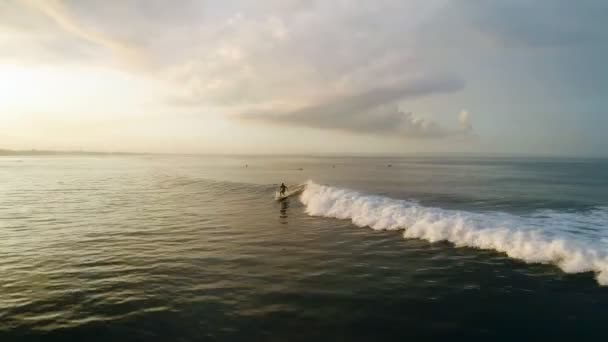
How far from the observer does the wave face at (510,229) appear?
54.2 ft

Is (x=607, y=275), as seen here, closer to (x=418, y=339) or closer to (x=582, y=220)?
(x=418, y=339)

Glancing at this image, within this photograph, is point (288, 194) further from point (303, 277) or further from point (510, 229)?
point (303, 277)

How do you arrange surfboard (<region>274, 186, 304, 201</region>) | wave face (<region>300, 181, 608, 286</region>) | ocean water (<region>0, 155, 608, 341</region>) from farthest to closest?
1. surfboard (<region>274, 186, 304, 201</region>)
2. wave face (<region>300, 181, 608, 286</region>)
3. ocean water (<region>0, 155, 608, 341</region>)

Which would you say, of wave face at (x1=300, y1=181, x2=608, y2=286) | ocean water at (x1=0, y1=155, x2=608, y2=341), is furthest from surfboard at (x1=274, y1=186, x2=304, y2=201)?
ocean water at (x1=0, y1=155, x2=608, y2=341)

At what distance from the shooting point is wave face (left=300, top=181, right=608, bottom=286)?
1652cm

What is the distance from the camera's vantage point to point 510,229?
69.1 feet

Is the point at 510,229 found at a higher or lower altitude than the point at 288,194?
higher

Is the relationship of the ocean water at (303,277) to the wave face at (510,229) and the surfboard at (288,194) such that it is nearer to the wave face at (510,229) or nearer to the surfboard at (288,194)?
the wave face at (510,229)

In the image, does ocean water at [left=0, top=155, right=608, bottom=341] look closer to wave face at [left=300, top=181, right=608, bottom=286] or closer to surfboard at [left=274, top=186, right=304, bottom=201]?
wave face at [left=300, top=181, right=608, bottom=286]

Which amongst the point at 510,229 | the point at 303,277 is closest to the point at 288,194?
the point at 510,229

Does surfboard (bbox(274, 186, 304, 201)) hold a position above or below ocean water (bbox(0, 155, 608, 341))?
above

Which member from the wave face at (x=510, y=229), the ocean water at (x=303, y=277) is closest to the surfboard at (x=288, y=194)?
the wave face at (x=510, y=229)

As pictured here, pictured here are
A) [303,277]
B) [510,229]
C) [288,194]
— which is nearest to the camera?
[303,277]

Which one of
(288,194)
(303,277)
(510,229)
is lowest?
(303,277)
